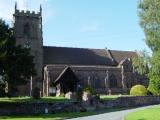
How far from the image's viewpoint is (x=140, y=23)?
1686 inches

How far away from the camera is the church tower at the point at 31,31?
70500 millimetres

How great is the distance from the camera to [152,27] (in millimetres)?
41438

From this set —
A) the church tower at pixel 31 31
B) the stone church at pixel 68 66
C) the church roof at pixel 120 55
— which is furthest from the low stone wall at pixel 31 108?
the church roof at pixel 120 55

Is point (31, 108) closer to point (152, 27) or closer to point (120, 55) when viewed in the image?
point (152, 27)

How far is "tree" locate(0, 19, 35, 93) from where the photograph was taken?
38125mm

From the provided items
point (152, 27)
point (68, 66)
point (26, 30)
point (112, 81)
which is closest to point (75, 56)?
point (112, 81)

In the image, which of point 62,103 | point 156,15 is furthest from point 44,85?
point 156,15

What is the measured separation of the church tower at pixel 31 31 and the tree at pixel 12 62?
1139 inches

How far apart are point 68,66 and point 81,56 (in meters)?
10.1

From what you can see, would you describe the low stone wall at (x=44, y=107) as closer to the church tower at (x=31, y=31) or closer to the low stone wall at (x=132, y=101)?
the low stone wall at (x=132, y=101)

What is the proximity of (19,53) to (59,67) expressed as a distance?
94.0 feet

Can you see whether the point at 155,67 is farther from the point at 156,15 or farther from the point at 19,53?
the point at 19,53

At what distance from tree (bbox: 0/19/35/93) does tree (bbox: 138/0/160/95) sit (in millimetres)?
12987

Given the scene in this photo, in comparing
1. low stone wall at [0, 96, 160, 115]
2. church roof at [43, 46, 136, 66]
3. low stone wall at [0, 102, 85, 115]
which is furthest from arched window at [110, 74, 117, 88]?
low stone wall at [0, 102, 85, 115]
